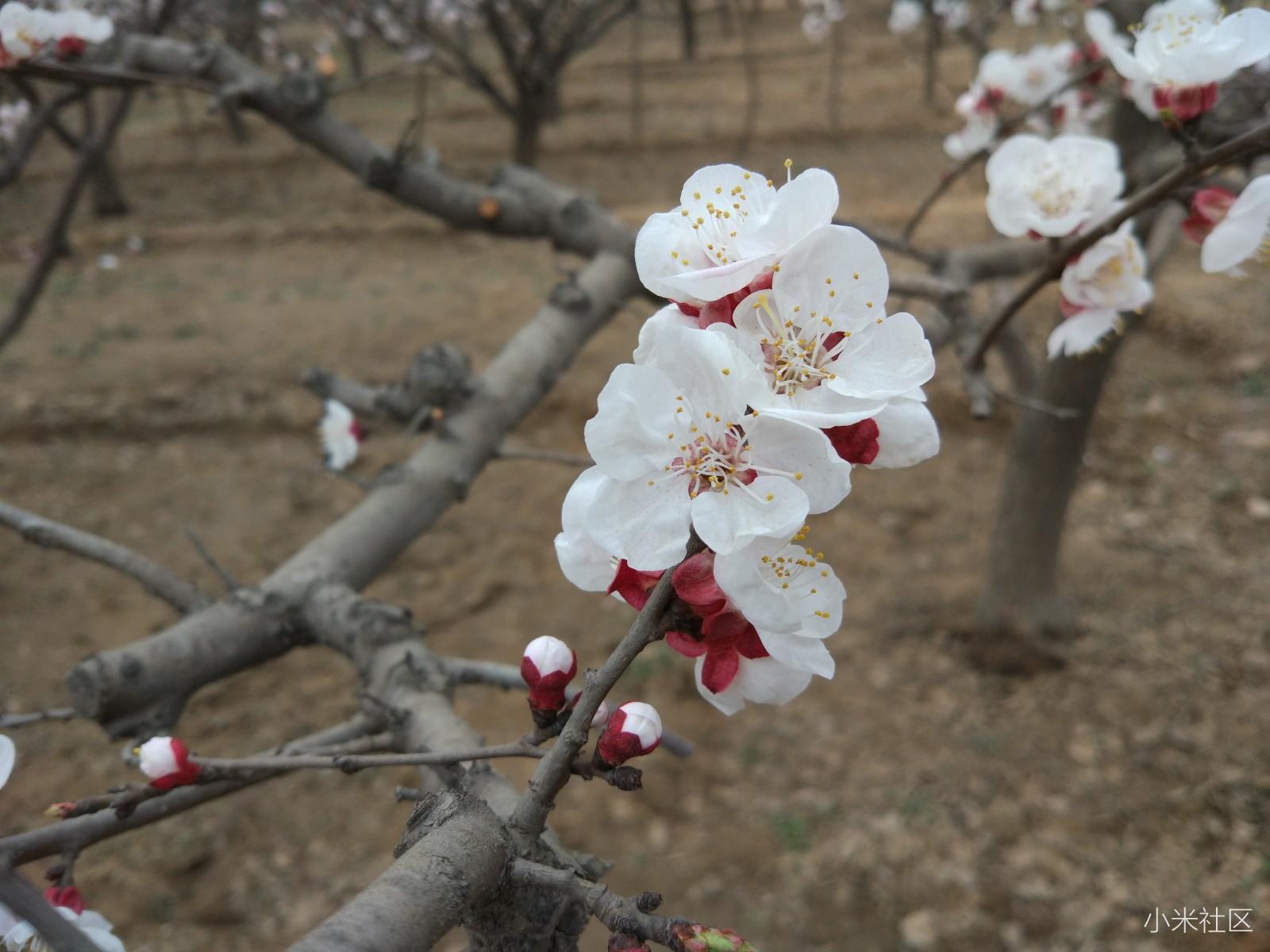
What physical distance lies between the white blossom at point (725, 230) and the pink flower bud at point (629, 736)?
0.33 m

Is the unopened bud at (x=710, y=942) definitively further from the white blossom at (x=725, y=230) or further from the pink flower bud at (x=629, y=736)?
the white blossom at (x=725, y=230)

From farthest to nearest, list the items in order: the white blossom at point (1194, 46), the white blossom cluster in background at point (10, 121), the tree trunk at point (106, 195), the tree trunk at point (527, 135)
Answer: the tree trunk at point (106, 195), the tree trunk at point (527, 135), the white blossom cluster in background at point (10, 121), the white blossom at point (1194, 46)

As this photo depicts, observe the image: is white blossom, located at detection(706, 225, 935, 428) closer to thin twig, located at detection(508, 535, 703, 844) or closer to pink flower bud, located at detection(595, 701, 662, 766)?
thin twig, located at detection(508, 535, 703, 844)

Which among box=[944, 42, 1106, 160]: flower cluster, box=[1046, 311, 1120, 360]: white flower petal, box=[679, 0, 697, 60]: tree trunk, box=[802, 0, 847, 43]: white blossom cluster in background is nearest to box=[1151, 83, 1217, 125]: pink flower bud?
box=[1046, 311, 1120, 360]: white flower petal

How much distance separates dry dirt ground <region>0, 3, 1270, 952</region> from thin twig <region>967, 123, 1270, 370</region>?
714 millimetres

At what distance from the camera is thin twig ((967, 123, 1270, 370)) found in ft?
3.17

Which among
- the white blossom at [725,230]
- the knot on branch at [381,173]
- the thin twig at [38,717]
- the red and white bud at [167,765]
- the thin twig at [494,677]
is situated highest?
the white blossom at [725,230]

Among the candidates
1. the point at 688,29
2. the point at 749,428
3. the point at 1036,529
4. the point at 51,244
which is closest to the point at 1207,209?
the point at 749,428

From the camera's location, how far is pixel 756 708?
289 centimetres

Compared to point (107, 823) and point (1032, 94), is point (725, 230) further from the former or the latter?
Answer: point (1032, 94)

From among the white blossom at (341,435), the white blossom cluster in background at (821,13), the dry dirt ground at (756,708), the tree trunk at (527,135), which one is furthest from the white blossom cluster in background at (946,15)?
the white blossom at (341,435)

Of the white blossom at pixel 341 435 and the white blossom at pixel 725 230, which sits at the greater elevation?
the white blossom at pixel 725 230

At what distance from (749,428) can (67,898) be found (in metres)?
0.81

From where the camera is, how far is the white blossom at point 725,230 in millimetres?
608
